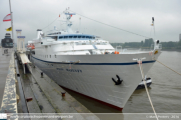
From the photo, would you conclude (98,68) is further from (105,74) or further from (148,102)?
(148,102)

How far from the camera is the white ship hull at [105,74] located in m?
7.47

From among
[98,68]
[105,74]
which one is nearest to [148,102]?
[105,74]

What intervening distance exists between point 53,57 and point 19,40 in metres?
15.8

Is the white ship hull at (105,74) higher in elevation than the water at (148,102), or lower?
higher

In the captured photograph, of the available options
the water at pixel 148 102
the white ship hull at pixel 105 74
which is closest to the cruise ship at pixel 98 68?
the white ship hull at pixel 105 74

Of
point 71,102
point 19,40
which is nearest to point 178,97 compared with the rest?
point 71,102

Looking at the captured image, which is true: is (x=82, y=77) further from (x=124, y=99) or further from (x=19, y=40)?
(x=19, y=40)

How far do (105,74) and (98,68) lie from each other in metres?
0.56

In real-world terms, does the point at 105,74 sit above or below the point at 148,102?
above

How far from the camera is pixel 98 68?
8266 millimetres

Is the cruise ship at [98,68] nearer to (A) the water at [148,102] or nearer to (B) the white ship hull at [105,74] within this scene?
(B) the white ship hull at [105,74]

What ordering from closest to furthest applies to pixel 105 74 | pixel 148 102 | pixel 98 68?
pixel 105 74 < pixel 98 68 < pixel 148 102

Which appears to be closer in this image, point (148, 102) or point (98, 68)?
point (98, 68)

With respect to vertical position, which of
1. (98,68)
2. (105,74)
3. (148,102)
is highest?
(98,68)
